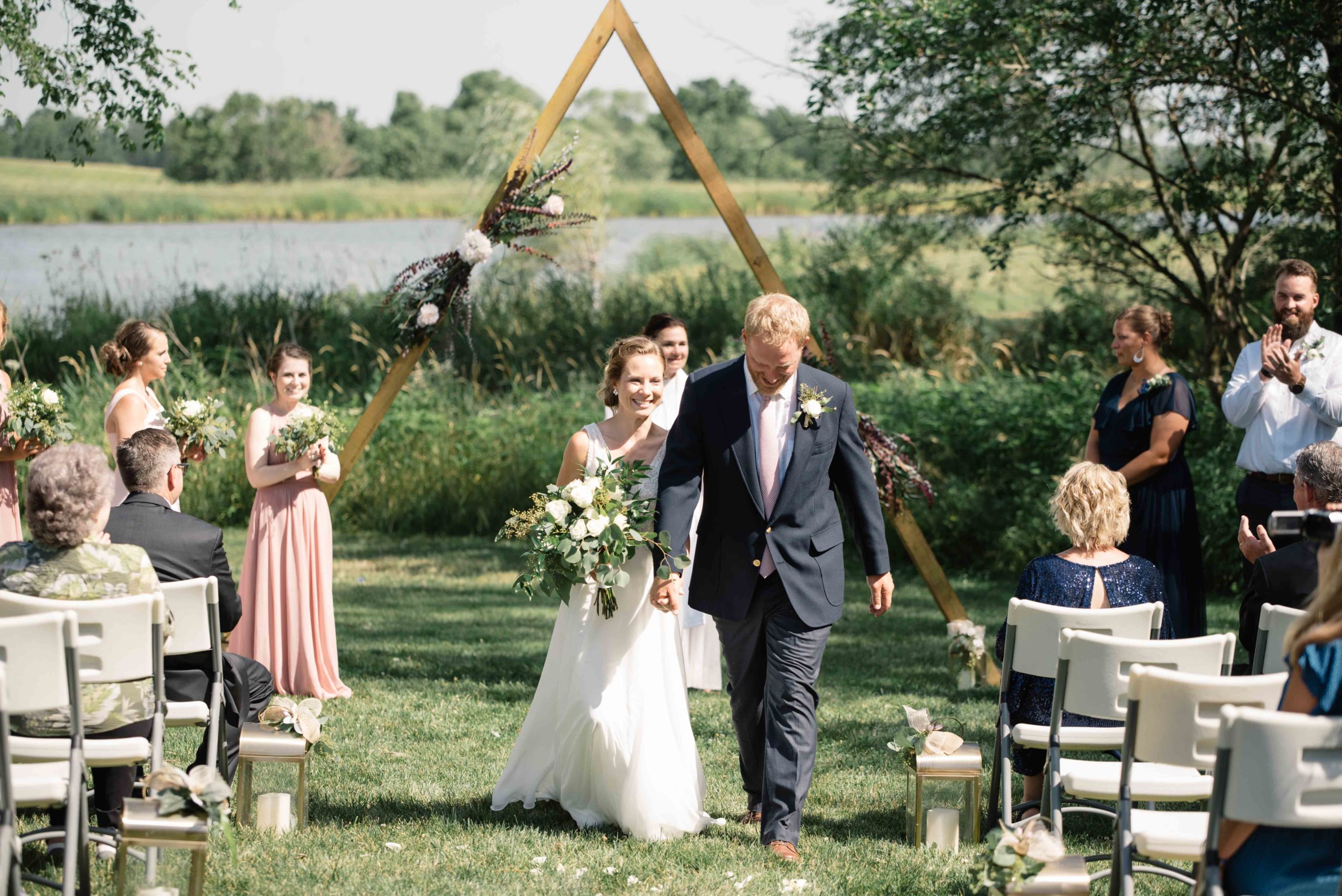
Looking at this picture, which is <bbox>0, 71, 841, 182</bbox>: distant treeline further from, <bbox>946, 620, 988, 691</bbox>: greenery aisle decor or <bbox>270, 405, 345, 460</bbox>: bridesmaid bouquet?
<bbox>270, 405, 345, 460</bbox>: bridesmaid bouquet

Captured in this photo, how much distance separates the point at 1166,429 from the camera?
657cm

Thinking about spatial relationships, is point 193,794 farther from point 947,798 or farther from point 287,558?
point 287,558

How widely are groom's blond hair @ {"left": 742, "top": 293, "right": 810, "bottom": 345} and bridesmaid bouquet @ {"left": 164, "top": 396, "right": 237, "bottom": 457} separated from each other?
11.3 feet

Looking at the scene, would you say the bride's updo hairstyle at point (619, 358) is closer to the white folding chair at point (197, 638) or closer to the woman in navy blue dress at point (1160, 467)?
the white folding chair at point (197, 638)

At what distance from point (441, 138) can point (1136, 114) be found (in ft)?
76.5

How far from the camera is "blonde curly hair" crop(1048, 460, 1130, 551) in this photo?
4930 millimetres

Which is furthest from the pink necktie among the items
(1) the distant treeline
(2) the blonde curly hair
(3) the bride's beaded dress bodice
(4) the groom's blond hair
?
(1) the distant treeline

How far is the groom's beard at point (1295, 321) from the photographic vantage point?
6.43 metres

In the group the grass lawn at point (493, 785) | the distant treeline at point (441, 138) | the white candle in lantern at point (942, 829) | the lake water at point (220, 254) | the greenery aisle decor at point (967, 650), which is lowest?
the grass lawn at point (493, 785)

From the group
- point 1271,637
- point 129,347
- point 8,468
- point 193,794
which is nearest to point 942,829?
point 1271,637

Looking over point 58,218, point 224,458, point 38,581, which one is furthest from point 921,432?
point 58,218

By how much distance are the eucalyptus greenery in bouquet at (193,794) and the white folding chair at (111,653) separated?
0.95ft

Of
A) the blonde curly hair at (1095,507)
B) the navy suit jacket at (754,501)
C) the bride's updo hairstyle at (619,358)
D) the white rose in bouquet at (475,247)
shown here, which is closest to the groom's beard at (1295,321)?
the blonde curly hair at (1095,507)

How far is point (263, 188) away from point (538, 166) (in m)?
20.8
